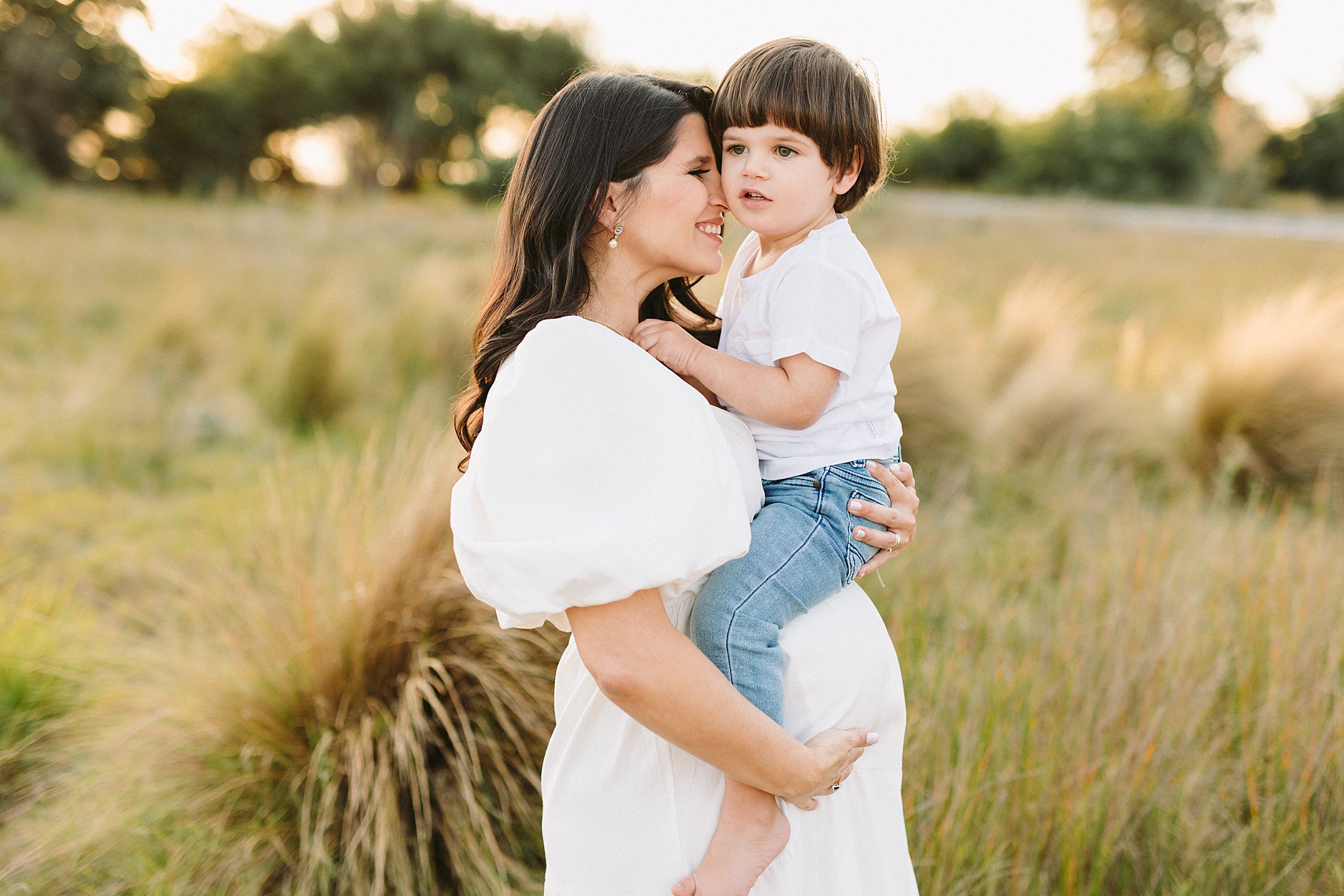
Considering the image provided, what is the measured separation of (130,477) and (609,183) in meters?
5.15

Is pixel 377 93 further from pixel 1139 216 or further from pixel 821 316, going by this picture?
pixel 821 316

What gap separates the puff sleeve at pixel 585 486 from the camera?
44.6 inches

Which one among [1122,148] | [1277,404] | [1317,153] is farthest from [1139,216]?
[1277,404]

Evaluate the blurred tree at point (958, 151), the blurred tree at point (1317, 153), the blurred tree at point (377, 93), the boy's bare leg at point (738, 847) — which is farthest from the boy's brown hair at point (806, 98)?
the blurred tree at point (1317, 153)

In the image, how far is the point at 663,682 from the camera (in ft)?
3.75

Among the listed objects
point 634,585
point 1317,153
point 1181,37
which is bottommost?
point 634,585

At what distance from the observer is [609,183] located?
1438 mm

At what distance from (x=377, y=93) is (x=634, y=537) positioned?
106ft

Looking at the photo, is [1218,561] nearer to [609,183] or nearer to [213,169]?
[609,183]

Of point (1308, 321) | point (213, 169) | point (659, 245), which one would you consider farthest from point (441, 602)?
point (213, 169)

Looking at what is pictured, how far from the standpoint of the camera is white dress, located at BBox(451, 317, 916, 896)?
1155 mm

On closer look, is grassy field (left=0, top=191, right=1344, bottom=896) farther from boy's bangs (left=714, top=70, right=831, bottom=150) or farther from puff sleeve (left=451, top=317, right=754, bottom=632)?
boy's bangs (left=714, top=70, right=831, bottom=150)

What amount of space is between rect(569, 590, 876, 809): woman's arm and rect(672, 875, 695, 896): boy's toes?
0.65 feet

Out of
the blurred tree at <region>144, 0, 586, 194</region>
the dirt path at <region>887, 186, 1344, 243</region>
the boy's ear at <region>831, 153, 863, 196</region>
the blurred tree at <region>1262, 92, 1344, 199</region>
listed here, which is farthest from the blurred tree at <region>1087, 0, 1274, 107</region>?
the boy's ear at <region>831, 153, 863, 196</region>
